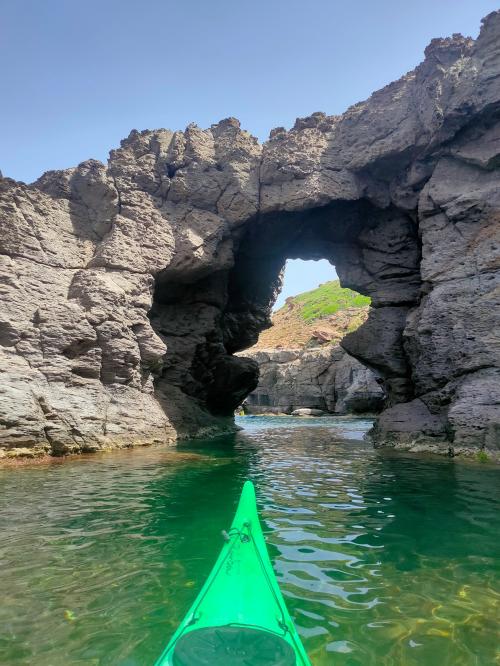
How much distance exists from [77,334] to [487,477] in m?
15.0

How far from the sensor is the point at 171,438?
71.2ft

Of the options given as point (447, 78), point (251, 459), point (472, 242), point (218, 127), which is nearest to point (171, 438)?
point (251, 459)

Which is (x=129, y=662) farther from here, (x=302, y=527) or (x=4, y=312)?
(x=4, y=312)

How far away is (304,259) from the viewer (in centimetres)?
3023

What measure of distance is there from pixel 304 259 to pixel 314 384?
3335 cm

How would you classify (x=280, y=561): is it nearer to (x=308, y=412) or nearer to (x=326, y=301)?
(x=308, y=412)

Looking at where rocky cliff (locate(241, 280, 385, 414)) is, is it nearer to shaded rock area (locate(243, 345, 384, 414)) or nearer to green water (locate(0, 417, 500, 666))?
shaded rock area (locate(243, 345, 384, 414))

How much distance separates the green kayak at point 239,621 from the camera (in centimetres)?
368

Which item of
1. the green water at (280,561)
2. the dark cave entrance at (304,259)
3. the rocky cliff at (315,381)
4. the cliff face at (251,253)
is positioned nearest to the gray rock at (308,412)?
the rocky cliff at (315,381)

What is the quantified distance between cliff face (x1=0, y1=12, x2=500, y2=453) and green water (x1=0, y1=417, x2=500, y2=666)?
6078 millimetres

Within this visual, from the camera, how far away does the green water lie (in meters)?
4.21

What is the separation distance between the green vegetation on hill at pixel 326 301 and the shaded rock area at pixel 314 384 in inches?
1431

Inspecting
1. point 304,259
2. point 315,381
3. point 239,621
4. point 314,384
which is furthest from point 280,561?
point 315,381

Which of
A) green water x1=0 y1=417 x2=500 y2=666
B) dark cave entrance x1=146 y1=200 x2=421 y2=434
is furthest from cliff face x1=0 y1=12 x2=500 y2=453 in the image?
green water x1=0 y1=417 x2=500 y2=666
